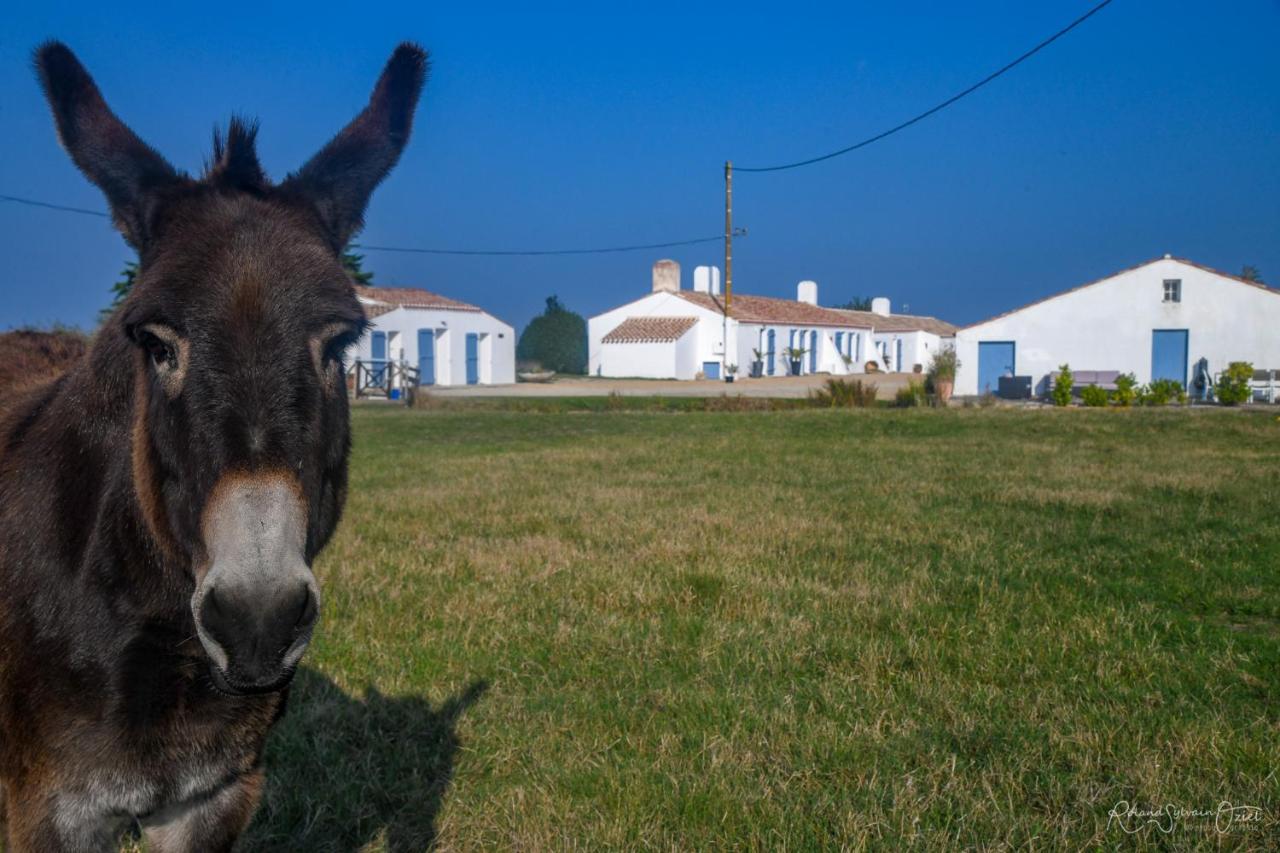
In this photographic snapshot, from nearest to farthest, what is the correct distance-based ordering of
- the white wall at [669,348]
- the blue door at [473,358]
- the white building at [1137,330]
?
the white building at [1137,330], the blue door at [473,358], the white wall at [669,348]

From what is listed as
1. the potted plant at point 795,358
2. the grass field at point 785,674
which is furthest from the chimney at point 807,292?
the grass field at point 785,674

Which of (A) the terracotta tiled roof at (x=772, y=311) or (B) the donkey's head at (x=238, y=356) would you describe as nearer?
(B) the donkey's head at (x=238, y=356)

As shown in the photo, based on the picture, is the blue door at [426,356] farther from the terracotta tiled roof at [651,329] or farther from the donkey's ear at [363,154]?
the donkey's ear at [363,154]

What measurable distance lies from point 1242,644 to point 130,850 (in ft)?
17.9

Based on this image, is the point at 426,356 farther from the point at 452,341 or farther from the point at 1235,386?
the point at 1235,386

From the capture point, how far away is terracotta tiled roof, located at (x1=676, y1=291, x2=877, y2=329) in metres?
57.3

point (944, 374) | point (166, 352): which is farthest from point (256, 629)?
point (944, 374)

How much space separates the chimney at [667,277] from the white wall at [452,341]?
1793cm

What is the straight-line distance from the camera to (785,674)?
196 inches

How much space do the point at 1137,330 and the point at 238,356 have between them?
38.0 meters

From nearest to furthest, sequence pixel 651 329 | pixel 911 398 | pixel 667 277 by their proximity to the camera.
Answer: pixel 911 398 → pixel 651 329 → pixel 667 277

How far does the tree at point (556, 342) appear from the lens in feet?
205

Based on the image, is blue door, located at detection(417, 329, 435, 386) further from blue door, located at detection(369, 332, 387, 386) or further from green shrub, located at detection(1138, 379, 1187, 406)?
green shrub, located at detection(1138, 379, 1187, 406)

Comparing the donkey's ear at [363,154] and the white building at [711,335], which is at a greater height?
the white building at [711,335]
